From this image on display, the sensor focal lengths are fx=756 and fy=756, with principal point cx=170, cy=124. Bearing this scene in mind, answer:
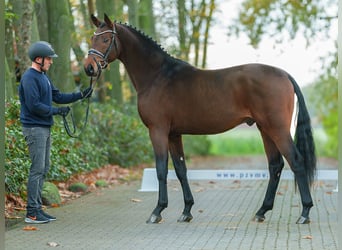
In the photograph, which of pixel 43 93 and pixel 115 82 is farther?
pixel 115 82

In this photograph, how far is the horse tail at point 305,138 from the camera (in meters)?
9.30

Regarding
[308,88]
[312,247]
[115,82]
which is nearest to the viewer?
[312,247]

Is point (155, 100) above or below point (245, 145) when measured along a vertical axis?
above

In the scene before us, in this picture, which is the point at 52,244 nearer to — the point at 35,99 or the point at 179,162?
the point at 35,99

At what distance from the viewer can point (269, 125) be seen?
9180 millimetres

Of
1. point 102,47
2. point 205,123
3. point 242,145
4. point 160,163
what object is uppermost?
point 102,47

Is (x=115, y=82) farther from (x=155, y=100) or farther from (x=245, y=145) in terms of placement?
(x=245, y=145)

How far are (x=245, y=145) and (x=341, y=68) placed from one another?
100 ft

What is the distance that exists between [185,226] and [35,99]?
235cm

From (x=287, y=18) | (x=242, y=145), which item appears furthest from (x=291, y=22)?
(x=242, y=145)

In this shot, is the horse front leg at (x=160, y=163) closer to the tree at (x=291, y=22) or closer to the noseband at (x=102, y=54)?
the noseband at (x=102, y=54)

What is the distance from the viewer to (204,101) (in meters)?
9.40

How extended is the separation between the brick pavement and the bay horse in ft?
1.44

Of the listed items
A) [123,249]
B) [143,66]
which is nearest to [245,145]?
[143,66]
